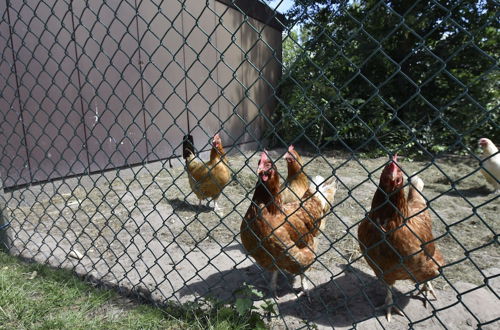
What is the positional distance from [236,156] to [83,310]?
18.1ft

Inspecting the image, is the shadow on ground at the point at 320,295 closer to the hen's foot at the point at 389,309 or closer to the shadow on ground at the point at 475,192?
the hen's foot at the point at 389,309

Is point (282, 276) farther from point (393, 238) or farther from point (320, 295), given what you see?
point (393, 238)

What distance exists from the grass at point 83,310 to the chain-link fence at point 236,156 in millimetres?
157

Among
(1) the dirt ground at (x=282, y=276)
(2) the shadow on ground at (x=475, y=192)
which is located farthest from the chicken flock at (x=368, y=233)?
(2) the shadow on ground at (x=475, y=192)

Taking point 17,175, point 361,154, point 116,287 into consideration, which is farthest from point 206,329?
point 361,154

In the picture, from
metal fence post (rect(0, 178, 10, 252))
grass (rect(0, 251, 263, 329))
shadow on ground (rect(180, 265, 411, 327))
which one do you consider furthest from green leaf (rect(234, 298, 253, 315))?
metal fence post (rect(0, 178, 10, 252))

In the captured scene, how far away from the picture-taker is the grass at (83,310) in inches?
75.7

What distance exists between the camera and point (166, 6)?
5648mm

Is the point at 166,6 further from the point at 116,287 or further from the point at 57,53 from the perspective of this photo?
the point at 116,287

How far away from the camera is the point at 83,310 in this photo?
2.08 meters

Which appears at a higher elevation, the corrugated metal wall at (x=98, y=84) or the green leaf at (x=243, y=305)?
the corrugated metal wall at (x=98, y=84)

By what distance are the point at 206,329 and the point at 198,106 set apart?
5.06 metres

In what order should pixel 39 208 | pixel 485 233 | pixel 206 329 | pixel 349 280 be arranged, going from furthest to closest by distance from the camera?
pixel 39 208 → pixel 485 233 → pixel 349 280 → pixel 206 329

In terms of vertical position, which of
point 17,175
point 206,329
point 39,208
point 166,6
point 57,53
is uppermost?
point 166,6
